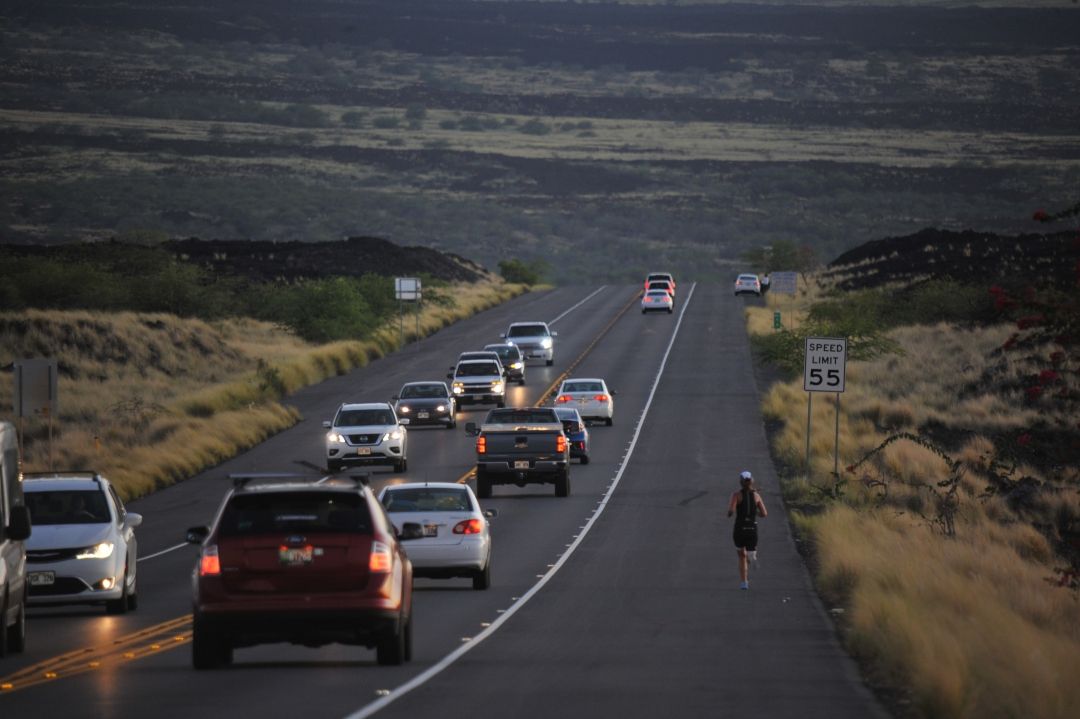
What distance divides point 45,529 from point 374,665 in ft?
25.2

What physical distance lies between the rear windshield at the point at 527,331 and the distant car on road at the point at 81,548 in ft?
188

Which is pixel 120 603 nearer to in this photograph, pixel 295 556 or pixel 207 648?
pixel 207 648

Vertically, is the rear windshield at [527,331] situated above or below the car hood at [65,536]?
above

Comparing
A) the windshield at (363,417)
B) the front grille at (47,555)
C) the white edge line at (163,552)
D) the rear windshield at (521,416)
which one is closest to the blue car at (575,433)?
the windshield at (363,417)

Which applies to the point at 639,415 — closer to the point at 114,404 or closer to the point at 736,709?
the point at 114,404

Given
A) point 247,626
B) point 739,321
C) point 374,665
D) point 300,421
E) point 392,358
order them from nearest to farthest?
1. point 247,626
2. point 374,665
3. point 300,421
4. point 392,358
5. point 739,321

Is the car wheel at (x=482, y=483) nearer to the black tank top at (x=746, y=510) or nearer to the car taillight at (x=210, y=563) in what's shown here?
the black tank top at (x=746, y=510)

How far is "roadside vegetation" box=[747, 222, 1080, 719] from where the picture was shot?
17.5 meters

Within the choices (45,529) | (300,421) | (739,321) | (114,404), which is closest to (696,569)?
(45,529)

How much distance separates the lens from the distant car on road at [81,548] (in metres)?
24.4

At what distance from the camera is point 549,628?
2309cm

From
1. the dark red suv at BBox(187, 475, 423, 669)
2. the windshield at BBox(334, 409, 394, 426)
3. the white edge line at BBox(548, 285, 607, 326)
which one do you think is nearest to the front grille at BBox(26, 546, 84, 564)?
the dark red suv at BBox(187, 475, 423, 669)

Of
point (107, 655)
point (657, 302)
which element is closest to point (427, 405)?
point (107, 655)

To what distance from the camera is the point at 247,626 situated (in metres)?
17.5
